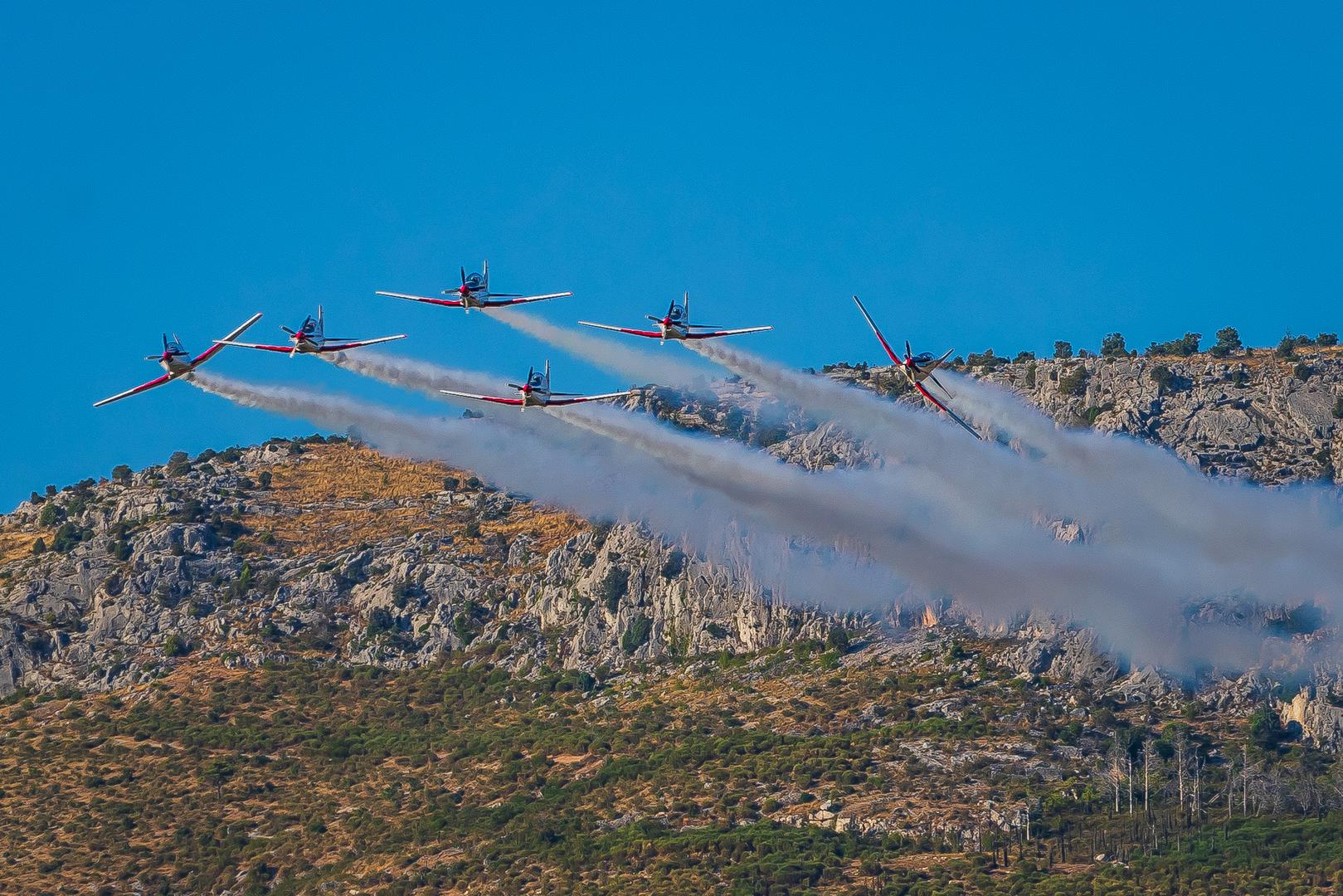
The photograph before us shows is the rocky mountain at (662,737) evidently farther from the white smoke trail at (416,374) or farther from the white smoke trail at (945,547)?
the white smoke trail at (416,374)

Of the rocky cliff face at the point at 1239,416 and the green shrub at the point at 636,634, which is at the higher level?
the rocky cliff face at the point at 1239,416

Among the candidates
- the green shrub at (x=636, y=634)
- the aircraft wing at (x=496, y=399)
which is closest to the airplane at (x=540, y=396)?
the aircraft wing at (x=496, y=399)

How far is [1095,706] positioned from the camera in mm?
167000

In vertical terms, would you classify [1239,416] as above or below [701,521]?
above

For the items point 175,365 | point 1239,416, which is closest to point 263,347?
point 175,365

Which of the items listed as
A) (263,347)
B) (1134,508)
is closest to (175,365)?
(263,347)

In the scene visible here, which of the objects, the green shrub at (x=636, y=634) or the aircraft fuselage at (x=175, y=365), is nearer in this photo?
the aircraft fuselage at (x=175, y=365)

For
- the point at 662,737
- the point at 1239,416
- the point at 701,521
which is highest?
the point at 1239,416

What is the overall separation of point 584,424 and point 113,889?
Result: 1650 inches

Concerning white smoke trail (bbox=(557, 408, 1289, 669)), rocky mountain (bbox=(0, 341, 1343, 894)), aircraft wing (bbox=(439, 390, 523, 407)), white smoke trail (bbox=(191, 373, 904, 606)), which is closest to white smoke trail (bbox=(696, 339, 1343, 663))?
white smoke trail (bbox=(557, 408, 1289, 669))

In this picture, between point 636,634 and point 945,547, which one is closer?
point 945,547

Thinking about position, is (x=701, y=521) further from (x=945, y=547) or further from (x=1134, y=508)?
(x=1134, y=508)

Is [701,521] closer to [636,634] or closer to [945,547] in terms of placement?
[636,634]

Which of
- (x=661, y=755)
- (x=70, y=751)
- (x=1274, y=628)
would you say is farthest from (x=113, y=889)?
(x=1274, y=628)
